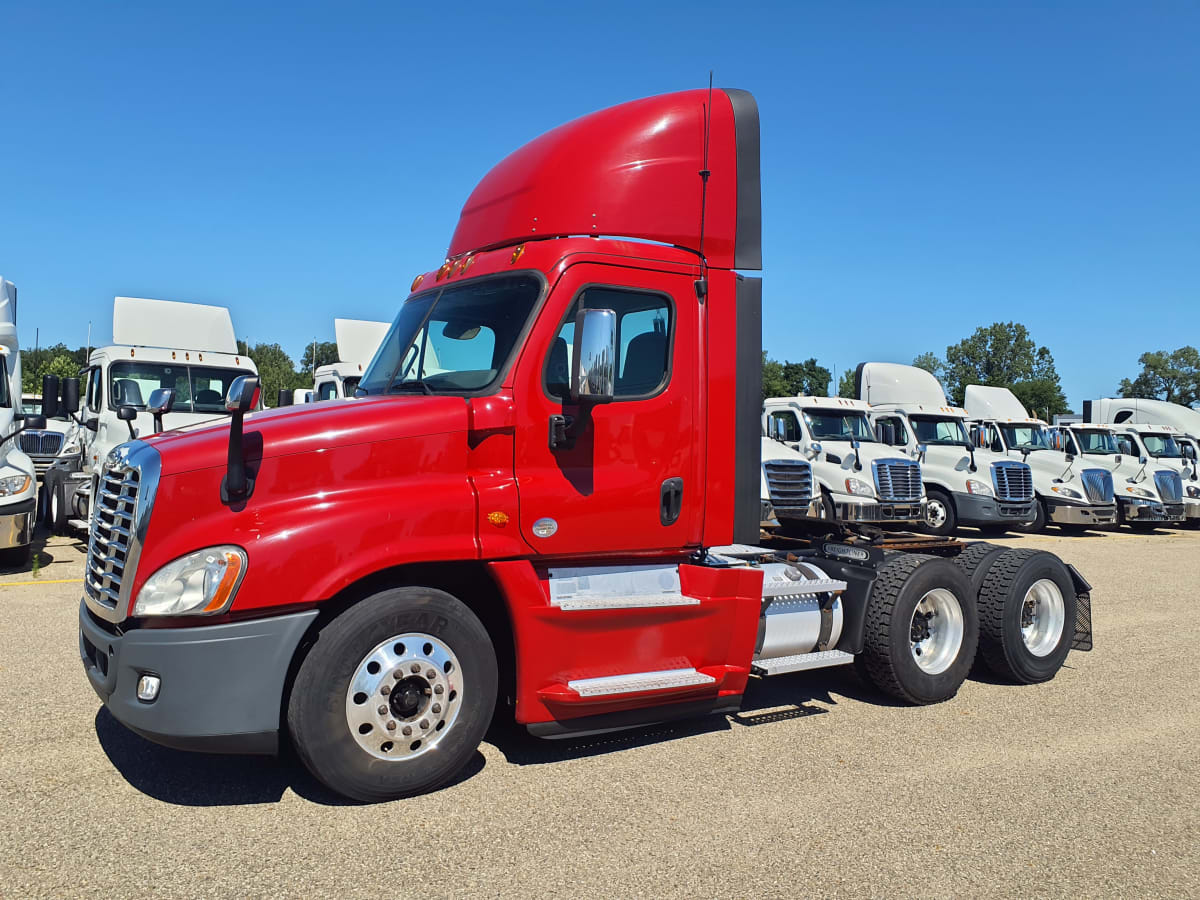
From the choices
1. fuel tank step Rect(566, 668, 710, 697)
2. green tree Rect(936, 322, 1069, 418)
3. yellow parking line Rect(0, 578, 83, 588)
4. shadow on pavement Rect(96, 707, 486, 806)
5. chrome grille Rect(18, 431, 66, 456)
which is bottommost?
shadow on pavement Rect(96, 707, 486, 806)

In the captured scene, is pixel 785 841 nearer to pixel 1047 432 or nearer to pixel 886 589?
pixel 886 589

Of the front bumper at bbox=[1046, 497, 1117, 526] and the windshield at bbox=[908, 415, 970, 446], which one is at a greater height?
the windshield at bbox=[908, 415, 970, 446]

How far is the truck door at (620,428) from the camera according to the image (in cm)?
471

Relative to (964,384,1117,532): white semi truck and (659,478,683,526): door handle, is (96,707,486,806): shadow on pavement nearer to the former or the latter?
(659,478,683,526): door handle

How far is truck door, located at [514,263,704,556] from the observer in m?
4.71

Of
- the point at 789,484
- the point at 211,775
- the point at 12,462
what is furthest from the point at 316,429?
the point at 789,484

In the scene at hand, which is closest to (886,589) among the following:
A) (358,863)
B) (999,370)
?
(358,863)

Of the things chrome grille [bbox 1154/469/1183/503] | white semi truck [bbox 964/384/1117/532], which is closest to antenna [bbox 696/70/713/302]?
white semi truck [bbox 964/384/1117/532]

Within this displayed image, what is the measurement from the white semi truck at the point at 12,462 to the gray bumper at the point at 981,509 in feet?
50.9

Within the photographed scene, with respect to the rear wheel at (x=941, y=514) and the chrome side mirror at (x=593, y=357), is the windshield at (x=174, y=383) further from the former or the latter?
the rear wheel at (x=941, y=514)

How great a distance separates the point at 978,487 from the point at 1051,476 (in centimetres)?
316

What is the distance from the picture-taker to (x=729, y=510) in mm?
5441

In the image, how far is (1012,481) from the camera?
18.5 m

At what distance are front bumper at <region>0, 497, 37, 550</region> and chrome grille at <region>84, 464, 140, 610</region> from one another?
6205mm
